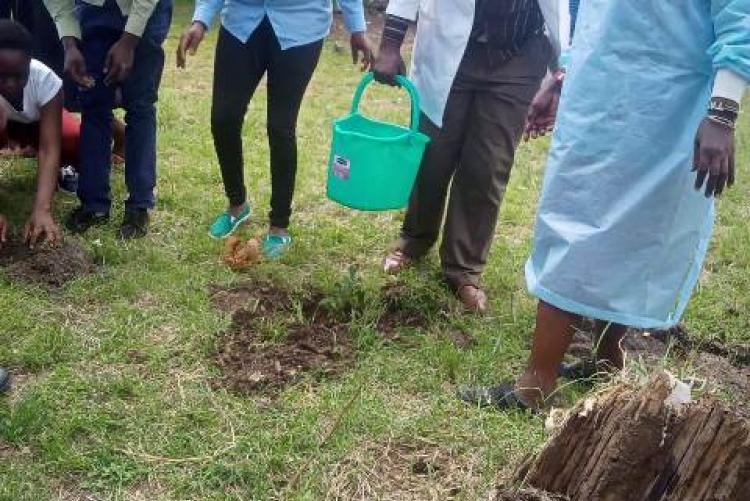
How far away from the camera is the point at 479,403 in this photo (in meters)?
2.85

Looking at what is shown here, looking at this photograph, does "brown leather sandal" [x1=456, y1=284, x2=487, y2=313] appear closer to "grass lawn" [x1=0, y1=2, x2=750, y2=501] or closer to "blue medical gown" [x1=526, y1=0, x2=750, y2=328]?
"grass lawn" [x1=0, y1=2, x2=750, y2=501]

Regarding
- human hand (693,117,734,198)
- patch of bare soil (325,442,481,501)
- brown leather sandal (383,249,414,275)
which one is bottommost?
brown leather sandal (383,249,414,275)

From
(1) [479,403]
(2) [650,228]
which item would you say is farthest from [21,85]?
(2) [650,228]

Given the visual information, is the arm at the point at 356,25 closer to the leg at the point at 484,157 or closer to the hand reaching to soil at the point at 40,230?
the leg at the point at 484,157

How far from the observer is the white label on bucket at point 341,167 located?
3271 mm

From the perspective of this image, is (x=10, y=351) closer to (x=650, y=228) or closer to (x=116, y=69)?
(x=116, y=69)

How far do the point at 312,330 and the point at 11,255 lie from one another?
1348 mm

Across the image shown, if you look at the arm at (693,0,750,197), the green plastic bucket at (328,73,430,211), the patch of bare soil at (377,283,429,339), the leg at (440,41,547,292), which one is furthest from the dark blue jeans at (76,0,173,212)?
the arm at (693,0,750,197)

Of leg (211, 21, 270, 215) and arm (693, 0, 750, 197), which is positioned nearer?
arm (693, 0, 750, 197)

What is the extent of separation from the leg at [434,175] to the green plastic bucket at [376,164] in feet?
0.67

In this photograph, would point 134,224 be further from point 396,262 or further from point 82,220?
point 396,262

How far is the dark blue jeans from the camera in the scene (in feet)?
12.0

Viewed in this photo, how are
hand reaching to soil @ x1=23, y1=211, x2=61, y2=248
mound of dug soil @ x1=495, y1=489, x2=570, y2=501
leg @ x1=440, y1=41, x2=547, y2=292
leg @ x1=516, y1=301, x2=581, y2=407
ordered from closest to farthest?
mound of dug soil @ x1=495, y1=489, x2=570, y2=501
leg @ x1=516, y1=301, x2=581, y2=407
leg @ x1=440, y1=41, x2=547, y2=292
hand reaching to soil @ x1=23, y1=211, x2=61, y2=248

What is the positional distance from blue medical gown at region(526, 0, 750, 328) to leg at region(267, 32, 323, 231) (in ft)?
4.40
